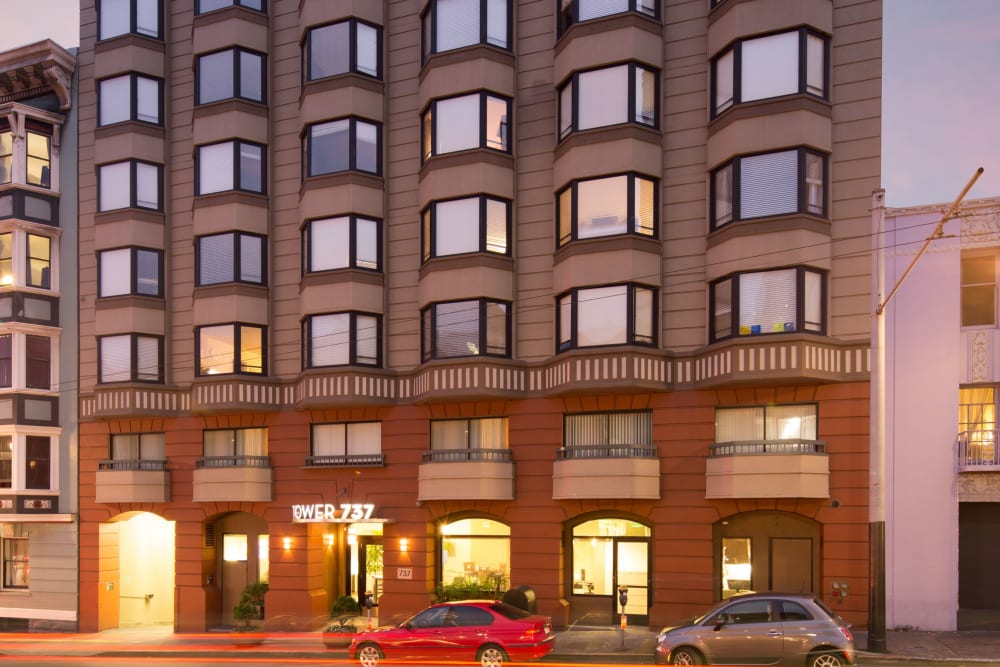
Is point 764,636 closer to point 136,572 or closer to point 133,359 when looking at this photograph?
point 133,359

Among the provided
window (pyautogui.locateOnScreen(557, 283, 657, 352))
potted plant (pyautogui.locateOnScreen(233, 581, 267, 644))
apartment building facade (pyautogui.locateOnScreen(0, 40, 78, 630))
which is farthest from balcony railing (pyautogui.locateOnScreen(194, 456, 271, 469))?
window (pyautogui.locateOnScreen(557, 283, 657, 352))

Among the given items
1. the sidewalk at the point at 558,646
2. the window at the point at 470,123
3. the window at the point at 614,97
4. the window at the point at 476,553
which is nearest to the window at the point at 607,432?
the window at the point at 476,553

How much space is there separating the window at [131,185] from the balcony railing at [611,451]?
1869 cm

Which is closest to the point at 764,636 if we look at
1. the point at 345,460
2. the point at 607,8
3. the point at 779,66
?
the point at 779,66

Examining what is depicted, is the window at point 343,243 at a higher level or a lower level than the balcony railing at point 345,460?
higher

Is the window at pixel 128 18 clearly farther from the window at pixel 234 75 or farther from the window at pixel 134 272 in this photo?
the window at pixel 134 272

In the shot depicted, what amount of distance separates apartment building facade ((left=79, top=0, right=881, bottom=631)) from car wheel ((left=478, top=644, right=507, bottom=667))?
19.4ft

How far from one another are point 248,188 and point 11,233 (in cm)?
993

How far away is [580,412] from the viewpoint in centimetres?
2606

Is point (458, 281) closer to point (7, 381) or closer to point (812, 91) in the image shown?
point (812, 91)

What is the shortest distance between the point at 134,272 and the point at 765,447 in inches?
923

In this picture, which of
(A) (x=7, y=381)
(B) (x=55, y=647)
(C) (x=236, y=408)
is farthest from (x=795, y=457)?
(A) (x=7, y=381)

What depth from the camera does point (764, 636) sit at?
1816 centimetres

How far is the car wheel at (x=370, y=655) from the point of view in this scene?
2086 centimetres
